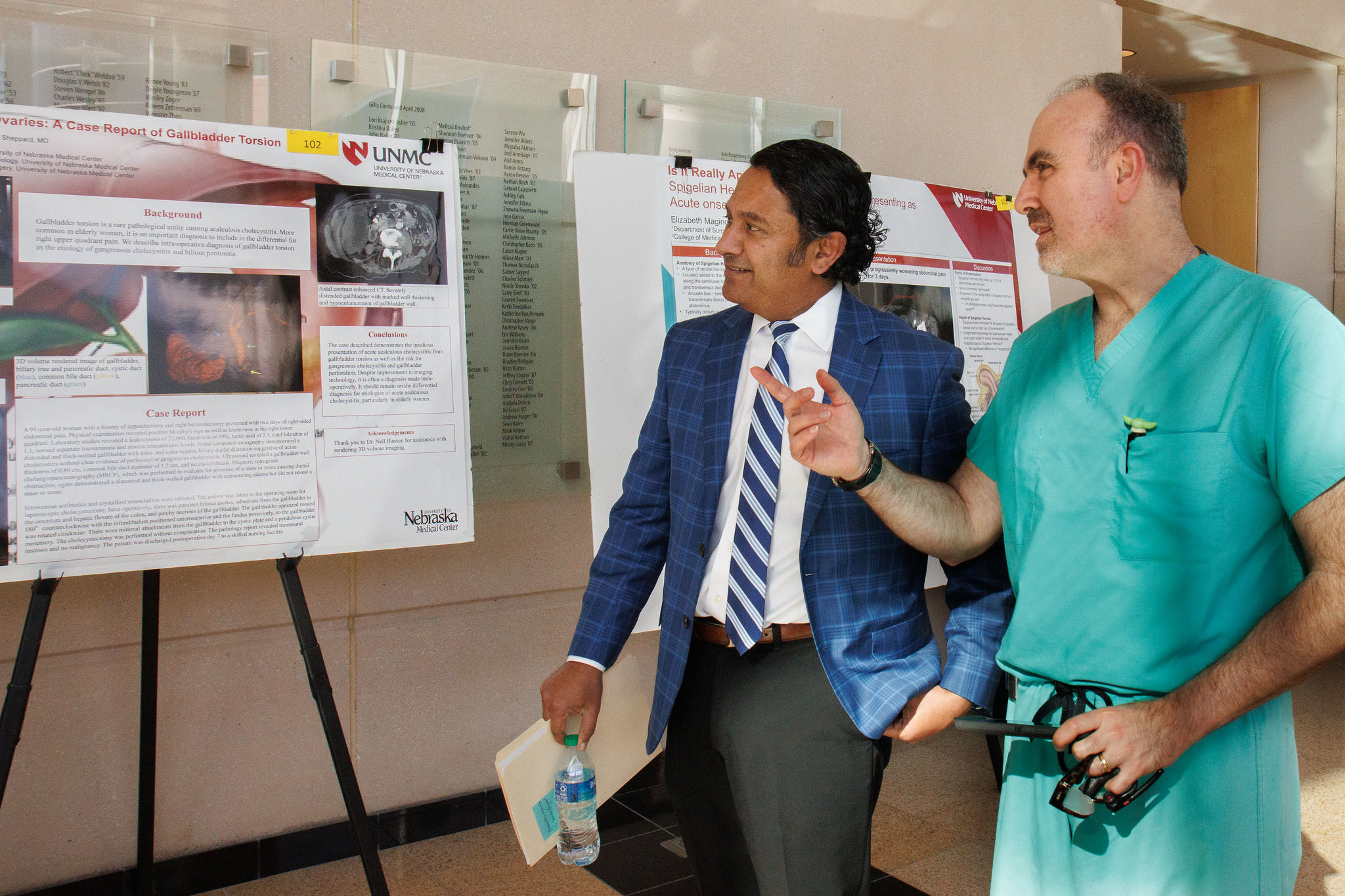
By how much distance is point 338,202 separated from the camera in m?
2.24

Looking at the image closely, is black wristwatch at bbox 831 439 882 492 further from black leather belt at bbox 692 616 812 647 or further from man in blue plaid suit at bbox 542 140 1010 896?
black leather belt at bbox 692 616 812 647

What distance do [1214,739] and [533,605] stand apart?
2.26 m

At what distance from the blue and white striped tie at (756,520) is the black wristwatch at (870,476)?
216mm

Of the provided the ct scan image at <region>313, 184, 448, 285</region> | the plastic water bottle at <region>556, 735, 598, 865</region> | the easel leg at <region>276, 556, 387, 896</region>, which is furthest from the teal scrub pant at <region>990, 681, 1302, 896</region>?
the ct scan image at <region>313, 184, 448, 285</region>

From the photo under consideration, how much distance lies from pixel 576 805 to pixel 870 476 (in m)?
0.76

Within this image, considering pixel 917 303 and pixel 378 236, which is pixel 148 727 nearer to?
pixel 378 236

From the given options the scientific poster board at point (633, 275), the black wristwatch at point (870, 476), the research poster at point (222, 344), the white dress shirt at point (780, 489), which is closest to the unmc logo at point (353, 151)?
the research poster at point (222, 344)

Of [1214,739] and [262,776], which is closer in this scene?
[1214,739]

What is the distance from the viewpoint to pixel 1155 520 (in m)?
1.25

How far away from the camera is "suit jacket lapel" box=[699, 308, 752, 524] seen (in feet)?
5.66

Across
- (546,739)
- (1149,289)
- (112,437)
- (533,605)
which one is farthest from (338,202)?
(1149,289)

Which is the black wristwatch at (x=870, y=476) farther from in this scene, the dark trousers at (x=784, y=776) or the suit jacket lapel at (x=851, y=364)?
the dark trousers at (x=784, y=776)

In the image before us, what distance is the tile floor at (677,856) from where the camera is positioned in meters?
2.77

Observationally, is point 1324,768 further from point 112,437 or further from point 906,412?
point 112,437
